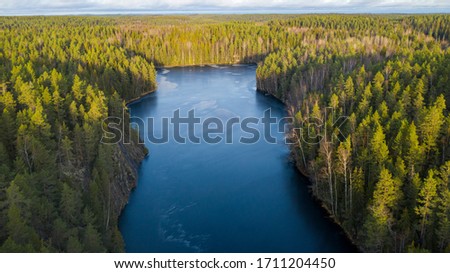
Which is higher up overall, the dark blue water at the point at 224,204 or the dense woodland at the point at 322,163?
the dense woodland at the point at 322,163

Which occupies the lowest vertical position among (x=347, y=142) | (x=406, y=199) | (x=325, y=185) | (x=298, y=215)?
(x=298, y=215)

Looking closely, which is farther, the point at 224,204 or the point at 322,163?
the point at 224,204

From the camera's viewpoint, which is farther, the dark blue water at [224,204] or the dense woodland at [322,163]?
the dark blue water at [224,204]

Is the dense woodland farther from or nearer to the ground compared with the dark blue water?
farther from the ground

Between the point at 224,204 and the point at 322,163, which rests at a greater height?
the point at 322,163

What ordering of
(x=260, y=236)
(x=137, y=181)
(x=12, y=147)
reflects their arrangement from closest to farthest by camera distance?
(x=260, y=236)
(x=12, y=147)
(x=137, y=181)

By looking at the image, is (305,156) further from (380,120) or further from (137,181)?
(137,181)

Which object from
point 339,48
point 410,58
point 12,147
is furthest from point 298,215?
point 339,48

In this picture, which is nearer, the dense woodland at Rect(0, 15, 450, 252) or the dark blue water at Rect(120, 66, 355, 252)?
the dense woodland at Rect(0, 15, 450, 252)
